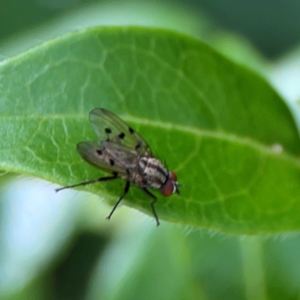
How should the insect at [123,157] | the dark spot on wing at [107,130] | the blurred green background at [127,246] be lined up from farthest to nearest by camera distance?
the blurred green background at [127,246]
the dark spot on wing at [107,130]
the insect at [123,157]

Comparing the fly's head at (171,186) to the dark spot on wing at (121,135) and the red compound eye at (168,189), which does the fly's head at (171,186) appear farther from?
the dark spot on wing at (121,135)

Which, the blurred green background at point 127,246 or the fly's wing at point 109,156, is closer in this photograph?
the fly's wing at point 109,156

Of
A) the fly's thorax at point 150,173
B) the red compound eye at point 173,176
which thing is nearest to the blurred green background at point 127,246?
the fly's thorax at point 150,173

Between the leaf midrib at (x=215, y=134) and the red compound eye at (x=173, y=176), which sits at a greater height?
the leaf midrib at (x=215, y=134)

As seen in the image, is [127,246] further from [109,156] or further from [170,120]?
[170,120]

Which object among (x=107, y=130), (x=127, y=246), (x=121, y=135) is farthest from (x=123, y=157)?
(x=127, y=246)

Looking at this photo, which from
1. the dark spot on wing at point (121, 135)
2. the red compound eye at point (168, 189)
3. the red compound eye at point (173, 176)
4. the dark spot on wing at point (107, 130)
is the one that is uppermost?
the dark spot on wing at point (121, 135)

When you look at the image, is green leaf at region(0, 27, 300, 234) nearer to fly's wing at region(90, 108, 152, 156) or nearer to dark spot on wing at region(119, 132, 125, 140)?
fly's wing at region(90, 108, 152, 156)
